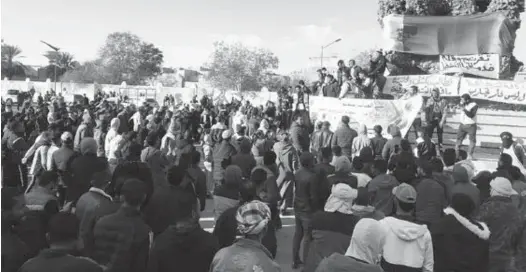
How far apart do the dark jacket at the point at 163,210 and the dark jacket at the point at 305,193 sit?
1572mm

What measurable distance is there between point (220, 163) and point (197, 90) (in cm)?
4250

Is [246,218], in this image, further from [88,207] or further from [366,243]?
[88,207]

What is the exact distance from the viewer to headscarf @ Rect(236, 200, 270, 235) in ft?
10.6

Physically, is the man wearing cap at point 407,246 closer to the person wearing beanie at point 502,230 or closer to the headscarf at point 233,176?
the person wearing beanie at point 502,230

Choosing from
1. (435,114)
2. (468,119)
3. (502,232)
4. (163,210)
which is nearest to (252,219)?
(163,210)

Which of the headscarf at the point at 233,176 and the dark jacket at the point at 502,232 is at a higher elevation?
the headscarf at the point at 233,176

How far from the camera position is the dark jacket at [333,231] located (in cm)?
424

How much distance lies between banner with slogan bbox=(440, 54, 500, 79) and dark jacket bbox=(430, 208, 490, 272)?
16447 millimetres

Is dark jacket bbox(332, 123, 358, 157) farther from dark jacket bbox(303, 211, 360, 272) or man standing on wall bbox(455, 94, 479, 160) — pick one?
dark jacket bbox(303, 211, 360, 272)

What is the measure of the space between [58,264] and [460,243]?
123 inches

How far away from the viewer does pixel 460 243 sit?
423cm

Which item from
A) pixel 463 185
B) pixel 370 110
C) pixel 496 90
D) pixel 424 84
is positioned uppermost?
pixel 424 84

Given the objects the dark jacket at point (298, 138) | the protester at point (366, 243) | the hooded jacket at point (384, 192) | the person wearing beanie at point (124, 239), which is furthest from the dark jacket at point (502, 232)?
the dark jacket at point (298, 138)

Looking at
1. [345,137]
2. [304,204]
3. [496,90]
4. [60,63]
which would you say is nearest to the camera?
[304,204]
